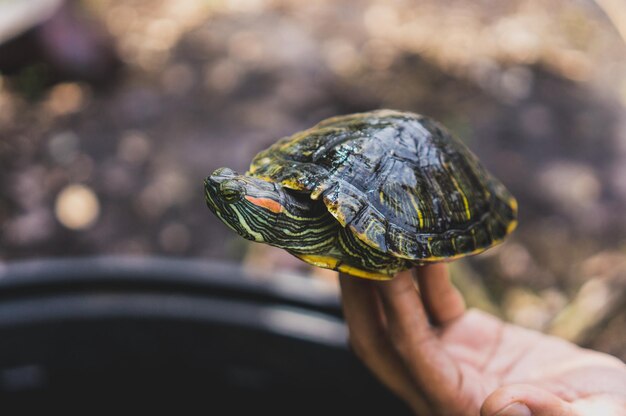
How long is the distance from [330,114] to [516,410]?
8.46 ft

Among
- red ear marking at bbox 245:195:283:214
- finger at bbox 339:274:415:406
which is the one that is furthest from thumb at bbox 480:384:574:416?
red ear marking at bbox 245:195:283:214

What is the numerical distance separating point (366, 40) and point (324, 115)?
95 cm

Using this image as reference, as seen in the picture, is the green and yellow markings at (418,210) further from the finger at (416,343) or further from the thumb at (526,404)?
the thumb at (526,404)

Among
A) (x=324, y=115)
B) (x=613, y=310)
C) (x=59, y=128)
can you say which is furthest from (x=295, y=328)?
(x=59, y=128)

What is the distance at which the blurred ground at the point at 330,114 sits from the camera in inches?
109

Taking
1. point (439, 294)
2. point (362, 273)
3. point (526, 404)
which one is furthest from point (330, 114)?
point (526, 404)

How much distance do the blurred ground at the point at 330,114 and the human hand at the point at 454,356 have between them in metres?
0.75

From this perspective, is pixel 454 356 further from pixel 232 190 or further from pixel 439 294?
pixel 232 190

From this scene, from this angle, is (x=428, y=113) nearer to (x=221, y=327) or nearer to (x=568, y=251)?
(x=568, y=251)

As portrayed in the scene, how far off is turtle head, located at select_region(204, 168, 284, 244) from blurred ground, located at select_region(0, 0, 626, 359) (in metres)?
1.44

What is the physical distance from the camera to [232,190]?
122cm

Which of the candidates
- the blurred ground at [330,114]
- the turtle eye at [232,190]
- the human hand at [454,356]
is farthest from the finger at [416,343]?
the blurred ground at [330,114]

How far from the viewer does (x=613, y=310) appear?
7.16 feet

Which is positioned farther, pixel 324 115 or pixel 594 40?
pixel 594 40
